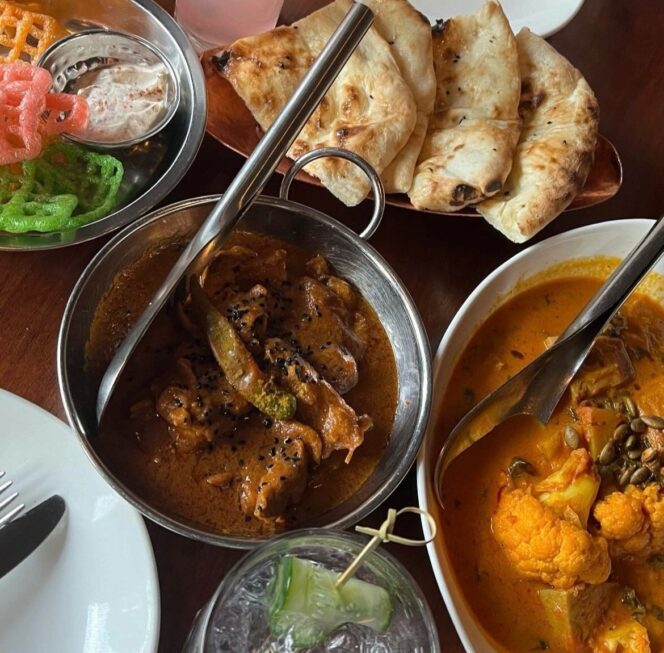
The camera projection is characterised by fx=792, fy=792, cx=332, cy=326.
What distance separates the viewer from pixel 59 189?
61.1 inches

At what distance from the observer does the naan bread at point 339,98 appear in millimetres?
1611

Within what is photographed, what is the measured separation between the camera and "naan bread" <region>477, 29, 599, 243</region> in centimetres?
166

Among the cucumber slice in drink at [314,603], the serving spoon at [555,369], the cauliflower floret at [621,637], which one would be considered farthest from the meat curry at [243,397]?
the cauliflower floret at [621,637]

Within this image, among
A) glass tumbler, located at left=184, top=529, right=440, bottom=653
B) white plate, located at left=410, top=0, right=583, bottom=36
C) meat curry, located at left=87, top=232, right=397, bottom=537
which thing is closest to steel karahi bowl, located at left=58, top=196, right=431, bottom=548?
meat curry, located at left=87, top=232, right=397, bottom=537

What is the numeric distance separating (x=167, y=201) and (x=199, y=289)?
320 millimetres

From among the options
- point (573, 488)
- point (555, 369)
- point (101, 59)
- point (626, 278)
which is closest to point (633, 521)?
point (573, 488)

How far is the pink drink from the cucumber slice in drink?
4.30ft

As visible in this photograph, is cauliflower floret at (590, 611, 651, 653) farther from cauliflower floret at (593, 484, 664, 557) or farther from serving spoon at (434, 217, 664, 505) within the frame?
serving spoon at (434, 217, 664, 505)

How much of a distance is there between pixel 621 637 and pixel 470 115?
3.69 feet

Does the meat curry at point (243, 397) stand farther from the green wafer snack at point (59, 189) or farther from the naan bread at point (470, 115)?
the naan bread at point (470, 115)

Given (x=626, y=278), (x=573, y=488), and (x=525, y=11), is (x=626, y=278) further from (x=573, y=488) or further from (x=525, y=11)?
(x=525, y=11)

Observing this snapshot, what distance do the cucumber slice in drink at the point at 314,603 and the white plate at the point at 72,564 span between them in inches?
11.8

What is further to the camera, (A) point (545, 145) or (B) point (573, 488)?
(A) point (545, 145)

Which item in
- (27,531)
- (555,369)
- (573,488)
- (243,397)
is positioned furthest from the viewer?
(555,369)
